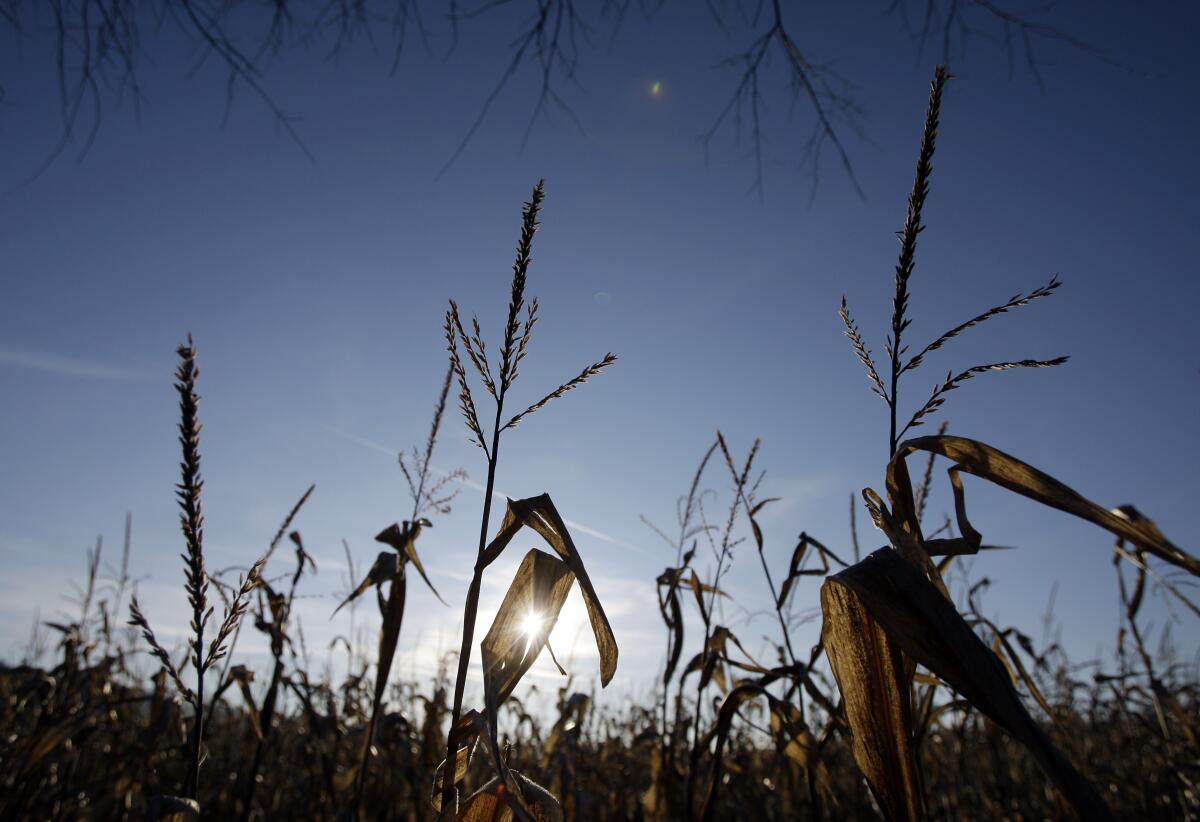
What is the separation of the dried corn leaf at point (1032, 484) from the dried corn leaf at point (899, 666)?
0.27 m

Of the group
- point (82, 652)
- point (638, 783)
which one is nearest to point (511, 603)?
point (82, 652)

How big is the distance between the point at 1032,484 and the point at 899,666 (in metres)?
0.39

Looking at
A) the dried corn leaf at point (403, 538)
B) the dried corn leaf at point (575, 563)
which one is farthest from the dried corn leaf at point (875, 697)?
the dried corn leaf at point (403, 538)

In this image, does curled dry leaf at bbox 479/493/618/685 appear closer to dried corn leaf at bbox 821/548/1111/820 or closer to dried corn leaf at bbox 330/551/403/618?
dried corn leaf at bbox 821/548/1111/820

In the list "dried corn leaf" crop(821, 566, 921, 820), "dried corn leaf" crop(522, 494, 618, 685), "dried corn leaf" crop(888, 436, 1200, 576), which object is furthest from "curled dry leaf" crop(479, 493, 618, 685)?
"dried corn leaf" crop(888, 436, 1200, 576)

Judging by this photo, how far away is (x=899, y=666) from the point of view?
1229mm

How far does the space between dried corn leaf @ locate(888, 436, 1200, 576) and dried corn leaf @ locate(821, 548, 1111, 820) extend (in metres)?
0.27

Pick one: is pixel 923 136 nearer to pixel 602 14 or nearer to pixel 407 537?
pixel 407 537

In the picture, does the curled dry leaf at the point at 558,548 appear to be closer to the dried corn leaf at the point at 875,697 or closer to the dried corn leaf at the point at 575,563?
the dried corn leaf at the point at 575,563

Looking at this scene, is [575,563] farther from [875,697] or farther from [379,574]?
[379,574]

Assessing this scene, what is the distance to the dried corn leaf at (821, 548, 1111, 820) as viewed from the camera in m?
0.89

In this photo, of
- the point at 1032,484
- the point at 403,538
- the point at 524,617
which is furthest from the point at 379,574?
the point at 1032,484

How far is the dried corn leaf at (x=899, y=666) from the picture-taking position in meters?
0.89

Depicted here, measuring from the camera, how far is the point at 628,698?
26.1 feet
